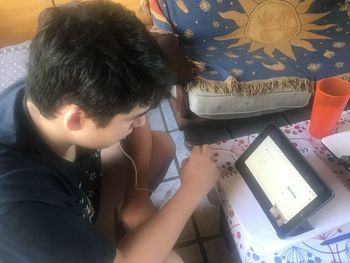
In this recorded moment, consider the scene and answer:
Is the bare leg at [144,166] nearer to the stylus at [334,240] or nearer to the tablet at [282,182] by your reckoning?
the tablet at [282,182]

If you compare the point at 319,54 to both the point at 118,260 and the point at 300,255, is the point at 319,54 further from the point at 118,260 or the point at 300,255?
the point at 118,260

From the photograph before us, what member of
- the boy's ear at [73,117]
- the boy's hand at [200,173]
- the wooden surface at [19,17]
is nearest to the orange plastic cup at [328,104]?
the boy's hand at [200,173]

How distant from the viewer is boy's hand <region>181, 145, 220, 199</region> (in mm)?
823

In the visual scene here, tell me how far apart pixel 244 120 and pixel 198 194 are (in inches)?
32.4

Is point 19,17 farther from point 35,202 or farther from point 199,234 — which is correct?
point 35,202

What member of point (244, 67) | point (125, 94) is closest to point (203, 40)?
point (244, 67)

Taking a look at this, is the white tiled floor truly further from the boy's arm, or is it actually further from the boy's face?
the boy's face

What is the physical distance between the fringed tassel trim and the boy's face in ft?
2.17

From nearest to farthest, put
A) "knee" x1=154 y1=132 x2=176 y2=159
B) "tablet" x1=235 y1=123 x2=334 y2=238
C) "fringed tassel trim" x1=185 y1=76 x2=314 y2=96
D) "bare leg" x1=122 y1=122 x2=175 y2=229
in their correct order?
"tablet" x1=235 y1=123 x2=334 y2=238
"bare leg" x1=122 y1=122 x2=175 y2=229
"knee" x1=154 y1=132 x2=176 y2=159
"fringed tassel trim" x1=185 y1=76 x2=314 y2=96

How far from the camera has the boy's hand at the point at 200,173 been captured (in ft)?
2.70

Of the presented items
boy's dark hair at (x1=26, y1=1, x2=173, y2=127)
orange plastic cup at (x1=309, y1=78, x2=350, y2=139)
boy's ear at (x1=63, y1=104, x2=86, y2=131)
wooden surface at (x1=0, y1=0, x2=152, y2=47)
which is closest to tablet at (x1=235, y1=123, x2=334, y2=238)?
orange plastic cup at (x1=309, y1=78, x2=350, y2=139)

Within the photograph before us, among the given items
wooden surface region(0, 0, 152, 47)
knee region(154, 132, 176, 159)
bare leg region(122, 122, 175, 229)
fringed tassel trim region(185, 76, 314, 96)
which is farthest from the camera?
wooden surface region(0, 0, 152, 47)

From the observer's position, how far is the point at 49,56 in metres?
0.60

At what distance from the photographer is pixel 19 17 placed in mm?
1922
